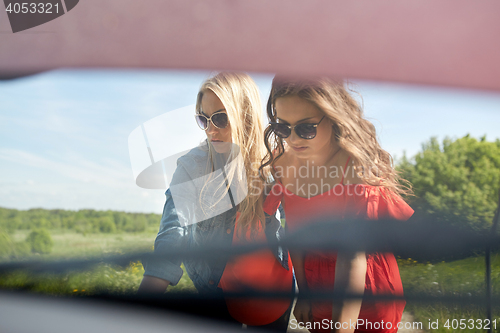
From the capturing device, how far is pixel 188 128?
105 cm

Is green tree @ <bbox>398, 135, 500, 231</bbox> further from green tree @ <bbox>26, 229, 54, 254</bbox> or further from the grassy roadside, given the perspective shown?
green tree @ <bbox>26, 229, 54, 254</bbox>

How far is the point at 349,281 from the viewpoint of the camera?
3.37 ft

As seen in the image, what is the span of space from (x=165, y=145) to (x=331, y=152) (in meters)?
0.60

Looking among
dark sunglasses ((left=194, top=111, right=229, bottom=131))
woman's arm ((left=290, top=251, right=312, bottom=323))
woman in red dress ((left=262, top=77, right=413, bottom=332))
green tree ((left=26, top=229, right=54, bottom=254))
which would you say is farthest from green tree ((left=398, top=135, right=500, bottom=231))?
green tree ((left=26, top=229, right=54, bottom=254))

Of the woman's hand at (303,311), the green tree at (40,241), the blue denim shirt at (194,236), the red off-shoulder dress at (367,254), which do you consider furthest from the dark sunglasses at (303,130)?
the green tree at (40,241)

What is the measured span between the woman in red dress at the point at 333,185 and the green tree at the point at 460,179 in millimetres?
77

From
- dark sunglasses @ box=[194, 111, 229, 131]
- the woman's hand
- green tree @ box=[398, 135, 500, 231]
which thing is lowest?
the woman's hand

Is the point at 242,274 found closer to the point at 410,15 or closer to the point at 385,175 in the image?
the point at 385,175

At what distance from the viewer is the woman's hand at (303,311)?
3.53ft

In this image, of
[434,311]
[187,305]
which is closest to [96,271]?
[187,305]

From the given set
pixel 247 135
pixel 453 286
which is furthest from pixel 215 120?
pixel 453 286

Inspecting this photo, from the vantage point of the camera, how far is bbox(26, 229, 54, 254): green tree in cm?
103

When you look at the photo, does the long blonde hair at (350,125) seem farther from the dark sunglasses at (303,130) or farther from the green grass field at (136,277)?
the green grass field at (136,277)

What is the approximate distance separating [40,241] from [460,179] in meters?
1.42
